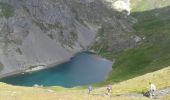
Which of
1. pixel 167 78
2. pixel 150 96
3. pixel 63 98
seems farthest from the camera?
pixel 167 78

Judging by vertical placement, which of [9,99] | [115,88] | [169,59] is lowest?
[9,99]

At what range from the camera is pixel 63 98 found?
58.1 meters

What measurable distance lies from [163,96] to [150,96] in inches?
92.1

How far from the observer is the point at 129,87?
333 ft

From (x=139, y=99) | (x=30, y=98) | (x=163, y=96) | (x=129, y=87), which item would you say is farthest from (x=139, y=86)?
(x=30, y=98)

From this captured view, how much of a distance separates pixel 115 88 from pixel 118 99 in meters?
41.7

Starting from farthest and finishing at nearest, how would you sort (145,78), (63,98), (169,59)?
(169,59), (145,78), (63,98)

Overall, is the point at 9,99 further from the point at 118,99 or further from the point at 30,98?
the point at 118,99

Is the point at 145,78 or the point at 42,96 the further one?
the point at 145,78

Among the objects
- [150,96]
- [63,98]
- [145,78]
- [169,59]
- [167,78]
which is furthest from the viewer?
[169,59]

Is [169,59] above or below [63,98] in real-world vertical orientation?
above

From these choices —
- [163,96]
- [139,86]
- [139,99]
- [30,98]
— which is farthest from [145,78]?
[30,98]

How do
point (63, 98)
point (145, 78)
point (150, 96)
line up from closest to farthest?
point (63, 98), point (150, 96), point (145, 78)

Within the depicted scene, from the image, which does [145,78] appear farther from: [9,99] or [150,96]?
[9,99]
